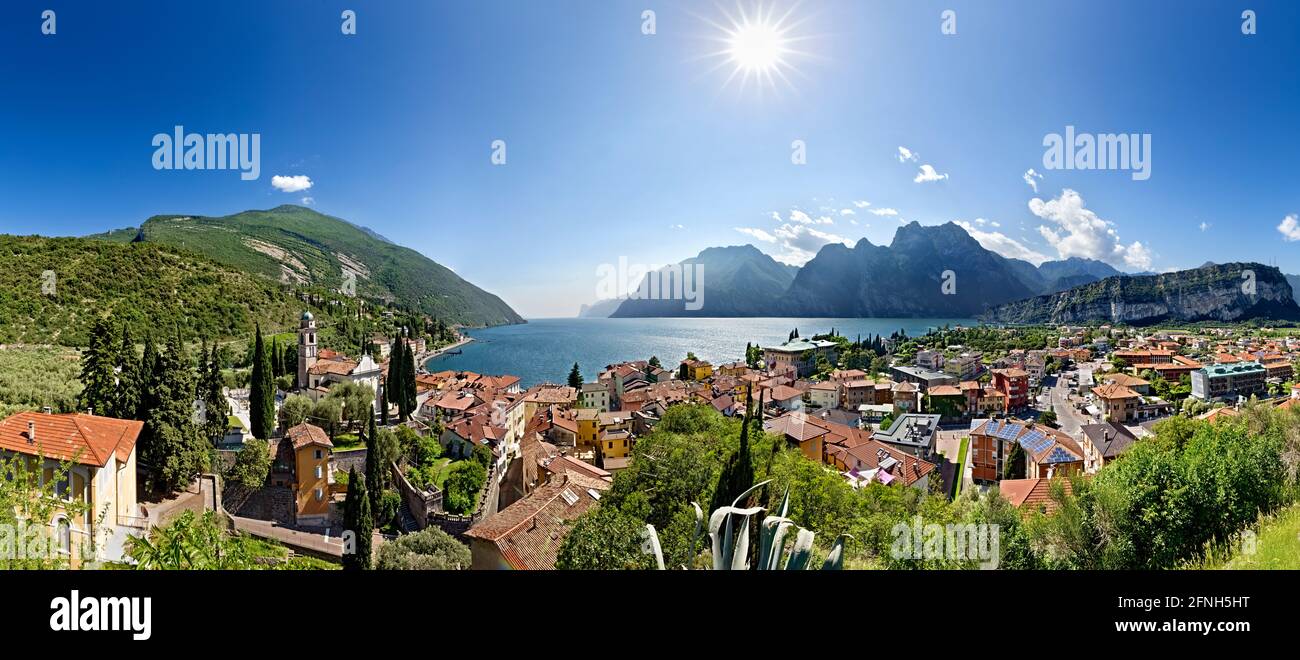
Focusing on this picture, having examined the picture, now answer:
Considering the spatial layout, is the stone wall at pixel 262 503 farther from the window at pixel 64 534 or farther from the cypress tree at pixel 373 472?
the window at pixel 64 534

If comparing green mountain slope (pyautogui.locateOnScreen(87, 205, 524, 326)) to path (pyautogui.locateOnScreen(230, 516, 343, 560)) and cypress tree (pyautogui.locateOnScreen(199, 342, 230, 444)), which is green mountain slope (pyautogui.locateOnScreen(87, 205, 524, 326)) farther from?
path (pyautogui.locateOnScreen(230, 516, 343, 560))

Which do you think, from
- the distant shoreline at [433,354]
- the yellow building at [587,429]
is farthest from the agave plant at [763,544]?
the distant shoreline at [433,354]

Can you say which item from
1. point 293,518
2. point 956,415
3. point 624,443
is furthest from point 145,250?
point 956,415

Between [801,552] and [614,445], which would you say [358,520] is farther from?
[801,552]
